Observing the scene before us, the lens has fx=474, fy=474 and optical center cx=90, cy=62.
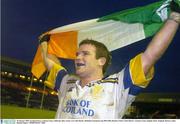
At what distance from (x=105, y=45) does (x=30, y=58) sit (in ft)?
2.07

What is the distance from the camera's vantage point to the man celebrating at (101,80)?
3309 millimetres

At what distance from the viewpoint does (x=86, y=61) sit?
3.58m

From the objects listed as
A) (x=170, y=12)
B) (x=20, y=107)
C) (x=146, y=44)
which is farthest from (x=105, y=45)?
(x=20, y=107)

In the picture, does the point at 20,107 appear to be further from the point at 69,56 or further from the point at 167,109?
the point at 167,109

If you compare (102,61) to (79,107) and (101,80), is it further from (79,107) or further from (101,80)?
(79,107)

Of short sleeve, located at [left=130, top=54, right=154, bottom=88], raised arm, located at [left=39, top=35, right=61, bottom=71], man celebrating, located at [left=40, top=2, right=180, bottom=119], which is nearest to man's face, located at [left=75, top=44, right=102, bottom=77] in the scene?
man celebrating, located at [left=40, top=2, right=180, bottom=119]

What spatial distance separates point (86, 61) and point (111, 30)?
0.30m

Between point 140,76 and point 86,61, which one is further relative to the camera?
point 86,61

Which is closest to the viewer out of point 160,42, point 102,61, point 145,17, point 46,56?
point 160,42

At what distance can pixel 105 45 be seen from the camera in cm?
355

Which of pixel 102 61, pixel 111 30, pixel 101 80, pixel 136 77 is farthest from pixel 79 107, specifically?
pixel 111 30

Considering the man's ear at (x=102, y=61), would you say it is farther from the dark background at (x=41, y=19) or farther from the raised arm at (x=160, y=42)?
the raised arm at (x=160, y=42)

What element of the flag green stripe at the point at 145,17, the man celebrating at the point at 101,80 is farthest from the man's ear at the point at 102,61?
the flag green stripe at the point at 145,17

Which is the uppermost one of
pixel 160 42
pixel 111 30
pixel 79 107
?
pixel 111 30
